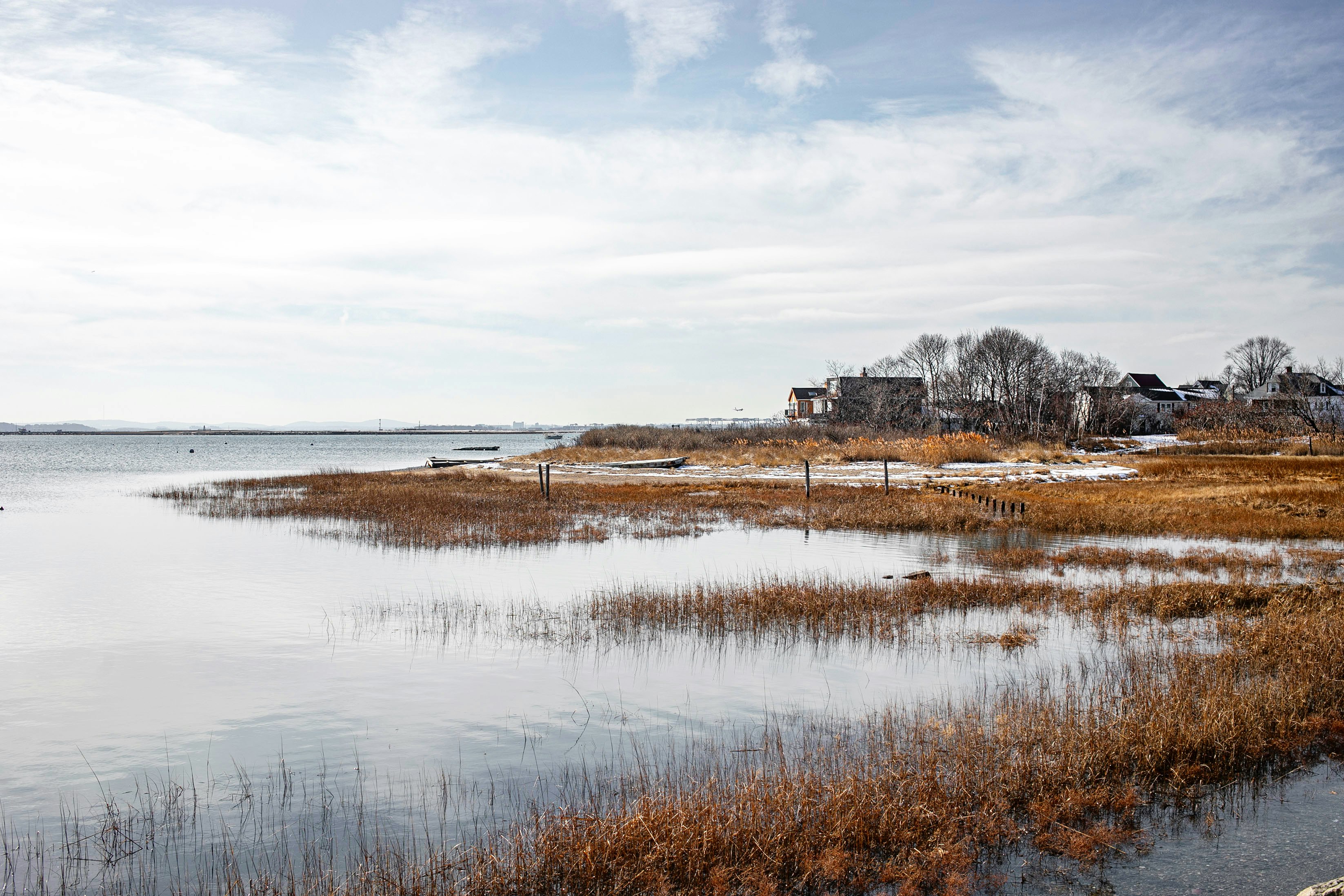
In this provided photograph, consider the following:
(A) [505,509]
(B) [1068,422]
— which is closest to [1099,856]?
(A) [505,509]

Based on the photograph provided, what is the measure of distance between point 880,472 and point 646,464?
17.5 metres

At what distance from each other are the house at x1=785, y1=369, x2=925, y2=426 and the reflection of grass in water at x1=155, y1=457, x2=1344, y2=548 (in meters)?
48.7

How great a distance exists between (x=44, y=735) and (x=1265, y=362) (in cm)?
16173

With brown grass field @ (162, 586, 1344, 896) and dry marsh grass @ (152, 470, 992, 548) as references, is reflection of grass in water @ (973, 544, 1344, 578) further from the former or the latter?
brown grass field @ (162, 586, 1344, 896)

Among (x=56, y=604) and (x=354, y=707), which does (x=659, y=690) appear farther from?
(x=56, y=604)

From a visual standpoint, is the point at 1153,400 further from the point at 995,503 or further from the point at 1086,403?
the point at 995,503

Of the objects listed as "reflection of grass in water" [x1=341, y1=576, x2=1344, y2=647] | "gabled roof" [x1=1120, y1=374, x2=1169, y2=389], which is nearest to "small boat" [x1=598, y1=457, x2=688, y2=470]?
"reflection of grass in water" [x1=341, y1=576, x2=1344, y2=647]

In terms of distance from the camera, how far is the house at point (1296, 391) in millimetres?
100375

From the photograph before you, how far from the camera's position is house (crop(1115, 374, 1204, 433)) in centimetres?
11631

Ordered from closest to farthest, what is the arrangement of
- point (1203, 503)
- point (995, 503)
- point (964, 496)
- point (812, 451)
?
1. point (995, 503)
2. point (1203, 503)
3. point (964, 496)
4. point (812, 451)

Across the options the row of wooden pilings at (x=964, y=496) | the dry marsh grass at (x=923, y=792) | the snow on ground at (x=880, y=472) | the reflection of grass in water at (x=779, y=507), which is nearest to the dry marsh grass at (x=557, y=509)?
the reflection of grass in water at (x=779, y=507)

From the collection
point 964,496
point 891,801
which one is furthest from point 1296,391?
point 891,801

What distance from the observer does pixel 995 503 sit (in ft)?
104

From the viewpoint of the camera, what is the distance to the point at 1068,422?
98750 mm
